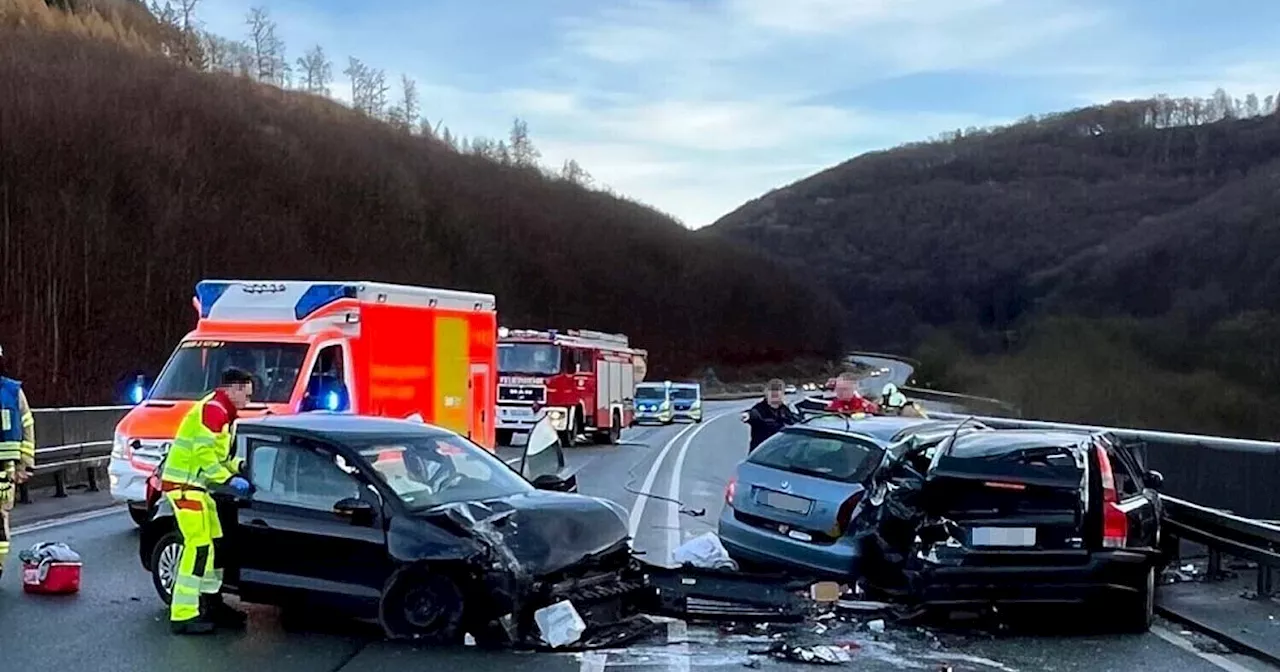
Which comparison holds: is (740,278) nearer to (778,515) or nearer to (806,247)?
(806,247)

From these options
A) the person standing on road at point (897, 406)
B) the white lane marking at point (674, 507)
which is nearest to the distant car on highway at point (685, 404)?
the white lane marking at point (674, 507)

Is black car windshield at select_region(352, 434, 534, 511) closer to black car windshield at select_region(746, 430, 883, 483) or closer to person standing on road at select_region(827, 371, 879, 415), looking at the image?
black car windshield at select_region(746, 430, 883, 483)

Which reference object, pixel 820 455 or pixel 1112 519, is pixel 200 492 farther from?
pixel 1112 519

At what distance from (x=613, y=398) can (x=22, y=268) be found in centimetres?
3363

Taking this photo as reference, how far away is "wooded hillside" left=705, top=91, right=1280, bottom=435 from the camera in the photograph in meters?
52.5

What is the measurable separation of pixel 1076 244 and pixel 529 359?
8174cm

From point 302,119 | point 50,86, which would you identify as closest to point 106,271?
point 50,86

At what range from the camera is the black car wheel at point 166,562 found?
A: 9.62 metres

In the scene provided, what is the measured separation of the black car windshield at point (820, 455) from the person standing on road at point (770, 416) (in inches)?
106

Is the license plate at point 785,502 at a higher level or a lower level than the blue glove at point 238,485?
lower

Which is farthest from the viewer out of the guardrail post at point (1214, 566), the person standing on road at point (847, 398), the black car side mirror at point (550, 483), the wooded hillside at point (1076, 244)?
the wooded hillside at point (1076, 244)

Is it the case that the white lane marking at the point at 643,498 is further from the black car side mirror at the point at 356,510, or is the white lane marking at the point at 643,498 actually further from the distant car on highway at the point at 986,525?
the black car side mirror at the point at 356,510

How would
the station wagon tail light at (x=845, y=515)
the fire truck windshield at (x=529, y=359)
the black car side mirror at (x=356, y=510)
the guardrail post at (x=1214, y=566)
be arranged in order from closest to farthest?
the black car side mirror at (x=356, y=510), the station wagon tail light at (x=845, y=515), the guardrail post at (x=1214, y=566), the fire truck windshield at (x=529, y=359)

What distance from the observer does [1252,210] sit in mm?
75312
